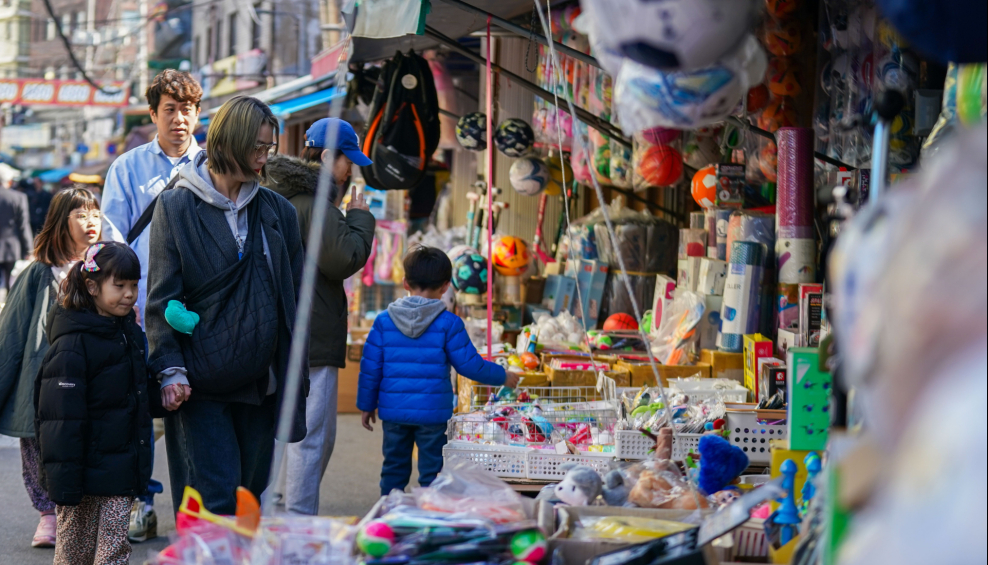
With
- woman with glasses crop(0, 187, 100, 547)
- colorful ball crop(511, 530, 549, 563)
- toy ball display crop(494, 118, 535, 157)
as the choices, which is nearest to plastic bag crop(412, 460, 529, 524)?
colorful ball crop(511, 530, 549, 563)

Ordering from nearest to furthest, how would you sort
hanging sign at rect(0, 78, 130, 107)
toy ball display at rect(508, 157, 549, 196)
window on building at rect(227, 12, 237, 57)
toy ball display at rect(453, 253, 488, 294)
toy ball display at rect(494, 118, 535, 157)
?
toy ball display at rect(453, 253, 488, 294) → toy ball display at rect(494, 118, 535, 157) → toy ball display at rect(508, 157, 549, 196) → hanging sign at rect(0, 78, 130, 107) → window on building at rect(227, 12, 237, 57)

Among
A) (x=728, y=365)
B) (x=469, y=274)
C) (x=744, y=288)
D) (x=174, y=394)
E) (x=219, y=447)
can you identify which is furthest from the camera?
(x=469, y=274)

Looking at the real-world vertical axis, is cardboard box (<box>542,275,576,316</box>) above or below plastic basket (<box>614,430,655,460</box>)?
above

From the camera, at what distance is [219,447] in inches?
123

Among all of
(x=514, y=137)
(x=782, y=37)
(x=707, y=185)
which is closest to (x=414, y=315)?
(x=707, y=185)

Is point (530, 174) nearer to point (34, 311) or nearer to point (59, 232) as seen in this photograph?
point (59, 232)

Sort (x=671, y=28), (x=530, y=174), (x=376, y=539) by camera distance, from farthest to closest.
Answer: (x=530, y=174)
(x=376, y=539)
(x=671, y=28)

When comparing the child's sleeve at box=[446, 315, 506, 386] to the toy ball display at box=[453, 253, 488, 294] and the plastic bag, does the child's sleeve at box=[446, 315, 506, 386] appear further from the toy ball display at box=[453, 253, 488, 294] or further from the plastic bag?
the toy ball display at box=[453, 253, 488, 294]

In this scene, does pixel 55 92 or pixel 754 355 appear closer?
pixel 754 355

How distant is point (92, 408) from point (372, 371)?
1198mm

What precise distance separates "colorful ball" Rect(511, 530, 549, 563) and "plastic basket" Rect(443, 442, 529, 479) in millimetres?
1433

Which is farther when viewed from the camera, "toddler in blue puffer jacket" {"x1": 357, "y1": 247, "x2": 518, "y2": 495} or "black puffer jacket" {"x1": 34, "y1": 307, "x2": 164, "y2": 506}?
"toddler in blue puffer jacket" {"x1": 357, "y1": 247, "x2": 518, "y2": 495}

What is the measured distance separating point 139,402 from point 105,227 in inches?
41.7

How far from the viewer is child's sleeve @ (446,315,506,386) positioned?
13.3 ft
